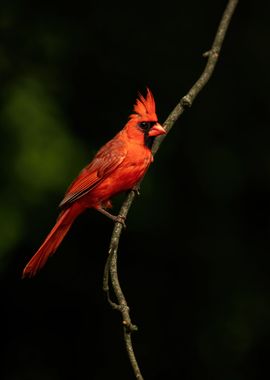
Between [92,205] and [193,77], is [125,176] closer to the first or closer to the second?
[92,205]

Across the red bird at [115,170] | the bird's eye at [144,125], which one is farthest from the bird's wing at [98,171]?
the bird's eye at [144,125]

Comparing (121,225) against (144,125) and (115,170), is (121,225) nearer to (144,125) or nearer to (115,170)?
(115,170)

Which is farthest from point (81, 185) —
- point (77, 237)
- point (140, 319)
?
point (140, 319)

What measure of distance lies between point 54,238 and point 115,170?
440 mm

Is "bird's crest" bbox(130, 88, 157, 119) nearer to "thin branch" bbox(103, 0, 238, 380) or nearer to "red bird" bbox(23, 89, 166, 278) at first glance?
"red bird" bbox(23, 89, 166, 278)

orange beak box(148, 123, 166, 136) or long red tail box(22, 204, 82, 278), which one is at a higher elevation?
orange beak box(148, 123, 166, 136)

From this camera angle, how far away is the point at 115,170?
3447mm

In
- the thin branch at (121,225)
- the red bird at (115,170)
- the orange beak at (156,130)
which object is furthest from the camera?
the red bird at (115,170)

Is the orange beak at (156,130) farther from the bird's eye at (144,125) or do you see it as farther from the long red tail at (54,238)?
the long red tail at (54,238)

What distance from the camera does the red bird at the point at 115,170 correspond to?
3.40 m

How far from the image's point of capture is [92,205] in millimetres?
3537

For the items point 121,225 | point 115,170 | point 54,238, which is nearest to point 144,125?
point 115,170

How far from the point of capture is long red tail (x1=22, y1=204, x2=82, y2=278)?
123 inches

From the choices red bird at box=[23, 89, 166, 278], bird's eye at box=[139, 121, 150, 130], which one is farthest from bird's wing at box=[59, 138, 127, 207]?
bird's eye at box=[139, 121, 150, 130]
